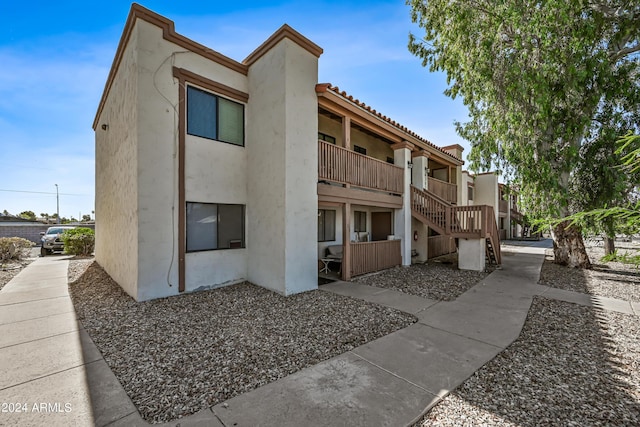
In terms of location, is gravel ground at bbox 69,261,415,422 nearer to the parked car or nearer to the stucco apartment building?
the stucco apartment building

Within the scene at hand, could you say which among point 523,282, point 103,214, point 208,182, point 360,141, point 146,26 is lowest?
point 523,282

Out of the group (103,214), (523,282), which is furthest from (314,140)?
(103,214)

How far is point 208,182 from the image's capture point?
7.37 m

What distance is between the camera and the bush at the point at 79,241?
1405 cm

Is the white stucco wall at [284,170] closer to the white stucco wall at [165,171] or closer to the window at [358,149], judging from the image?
the white stucco wall at [165,171]

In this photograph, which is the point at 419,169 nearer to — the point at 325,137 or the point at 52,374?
the point at 325,137

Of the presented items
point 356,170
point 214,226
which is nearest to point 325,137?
point 356,170

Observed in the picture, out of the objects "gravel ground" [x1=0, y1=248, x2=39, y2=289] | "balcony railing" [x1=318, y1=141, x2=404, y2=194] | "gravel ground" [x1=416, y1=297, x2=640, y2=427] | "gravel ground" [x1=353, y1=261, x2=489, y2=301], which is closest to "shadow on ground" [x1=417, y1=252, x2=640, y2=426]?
"gravel ground" [x1=416, y1=297, x2=640, y2=427]

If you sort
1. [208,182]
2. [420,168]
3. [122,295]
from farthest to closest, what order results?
[420,168] < [208,182] < [122,295]

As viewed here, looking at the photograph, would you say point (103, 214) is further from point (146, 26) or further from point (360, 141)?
point (360, 141)

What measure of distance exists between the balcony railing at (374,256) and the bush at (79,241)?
47.9 feet

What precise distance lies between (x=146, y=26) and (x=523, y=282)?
1290 centimetres

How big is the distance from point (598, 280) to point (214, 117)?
1342cm

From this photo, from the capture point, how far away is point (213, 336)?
4.49 m
